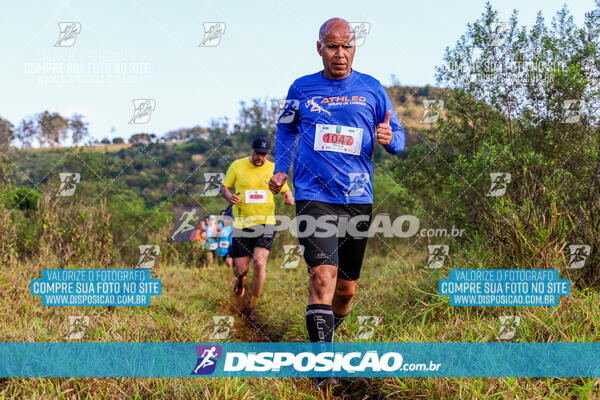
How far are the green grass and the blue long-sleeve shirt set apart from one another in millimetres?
1291

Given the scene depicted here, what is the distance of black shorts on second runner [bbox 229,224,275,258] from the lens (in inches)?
241

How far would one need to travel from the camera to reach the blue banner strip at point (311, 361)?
309 cm

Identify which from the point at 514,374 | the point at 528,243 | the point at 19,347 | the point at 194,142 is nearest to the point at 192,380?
the point at 19,347

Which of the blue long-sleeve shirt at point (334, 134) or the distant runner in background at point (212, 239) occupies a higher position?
the blue long-sleeve shirt at point (334, 134)

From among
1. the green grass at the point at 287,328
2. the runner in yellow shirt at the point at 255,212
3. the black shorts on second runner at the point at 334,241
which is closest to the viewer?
the green grass at the point at 287,328

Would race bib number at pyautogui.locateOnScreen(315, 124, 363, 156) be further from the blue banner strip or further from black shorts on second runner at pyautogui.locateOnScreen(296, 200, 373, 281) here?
the blue banner strip

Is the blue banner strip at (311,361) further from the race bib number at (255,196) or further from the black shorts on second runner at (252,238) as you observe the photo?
the race bib number at (255,196)

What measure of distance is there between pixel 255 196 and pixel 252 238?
551mm

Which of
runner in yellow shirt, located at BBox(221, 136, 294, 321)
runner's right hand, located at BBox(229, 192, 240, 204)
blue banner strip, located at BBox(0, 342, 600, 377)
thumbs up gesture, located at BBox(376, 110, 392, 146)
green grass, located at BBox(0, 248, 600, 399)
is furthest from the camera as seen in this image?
runner in yellow shirt, located at BBox(221, 136, 294, 321)

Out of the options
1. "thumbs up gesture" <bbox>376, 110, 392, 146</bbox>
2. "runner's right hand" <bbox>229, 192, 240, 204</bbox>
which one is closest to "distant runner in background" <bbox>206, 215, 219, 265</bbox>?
"runner's right hand" <bbox>229, 192, 240, 204</bbox>

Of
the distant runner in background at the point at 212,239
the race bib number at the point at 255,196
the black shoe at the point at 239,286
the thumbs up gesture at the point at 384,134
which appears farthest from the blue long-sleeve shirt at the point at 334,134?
the distant runner in background at the point at 212,239

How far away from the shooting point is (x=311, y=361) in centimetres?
328

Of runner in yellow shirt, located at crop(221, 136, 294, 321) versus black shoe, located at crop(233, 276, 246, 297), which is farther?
black shoe, located at crop(233, 276, 246, 297)

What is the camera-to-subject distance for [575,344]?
3.25 metres
